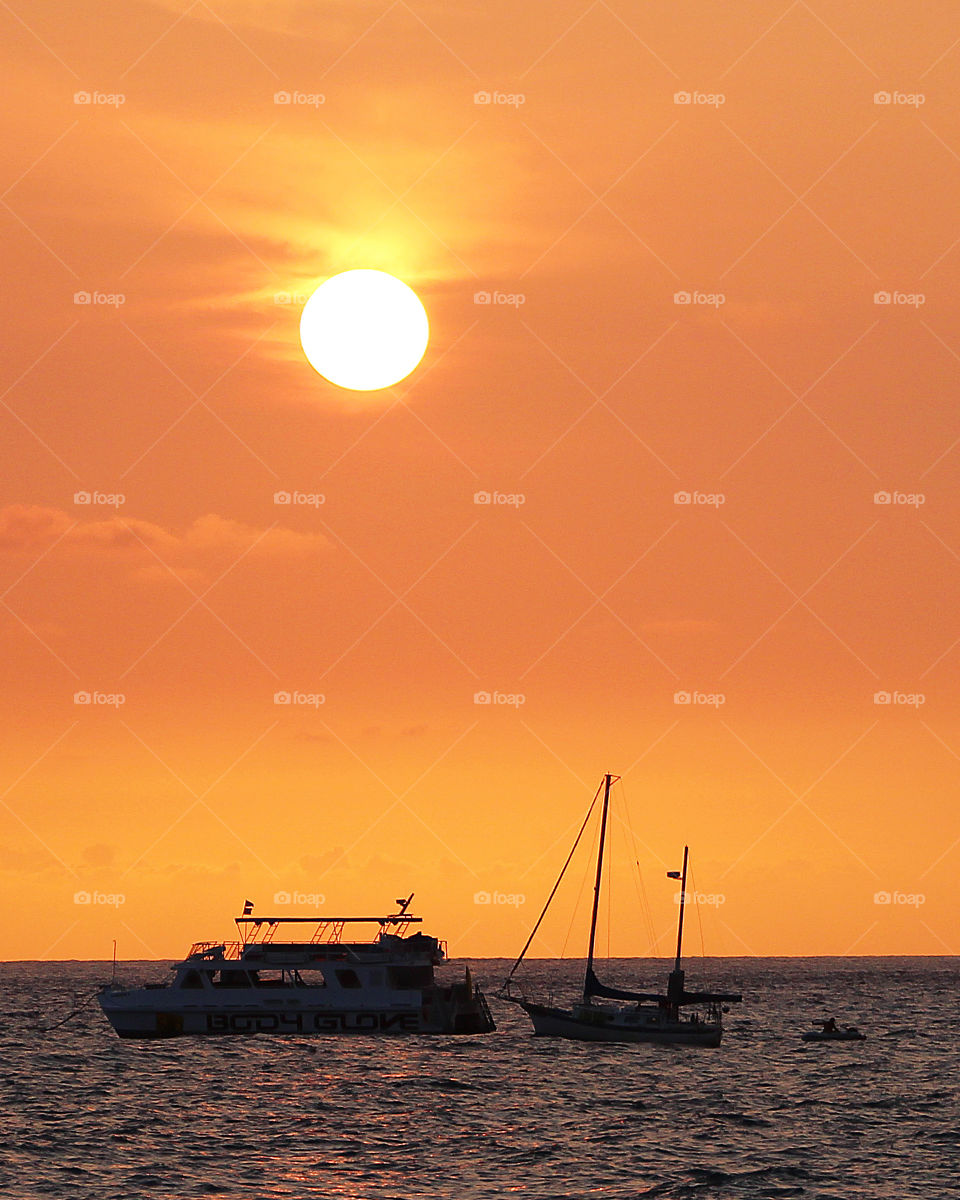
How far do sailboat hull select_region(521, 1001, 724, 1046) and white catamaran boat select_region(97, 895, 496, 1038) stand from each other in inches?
201

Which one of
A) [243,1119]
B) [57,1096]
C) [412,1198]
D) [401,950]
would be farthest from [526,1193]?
[401,950]

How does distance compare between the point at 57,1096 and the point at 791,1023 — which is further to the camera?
the point at 791,1023

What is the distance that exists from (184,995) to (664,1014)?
2878cm

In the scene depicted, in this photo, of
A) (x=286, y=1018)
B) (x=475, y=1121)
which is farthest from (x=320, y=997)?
(x=475, y=1121)

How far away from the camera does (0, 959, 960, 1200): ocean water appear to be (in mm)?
55312

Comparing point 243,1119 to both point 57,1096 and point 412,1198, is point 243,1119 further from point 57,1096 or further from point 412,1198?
point 412,1198

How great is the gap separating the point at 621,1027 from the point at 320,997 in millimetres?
18122

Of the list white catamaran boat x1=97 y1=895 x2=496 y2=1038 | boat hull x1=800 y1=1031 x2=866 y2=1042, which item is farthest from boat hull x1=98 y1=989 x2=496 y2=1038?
boat hull x1=800 y1=1031 x2=866 y2=1042

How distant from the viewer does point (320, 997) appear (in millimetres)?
99312

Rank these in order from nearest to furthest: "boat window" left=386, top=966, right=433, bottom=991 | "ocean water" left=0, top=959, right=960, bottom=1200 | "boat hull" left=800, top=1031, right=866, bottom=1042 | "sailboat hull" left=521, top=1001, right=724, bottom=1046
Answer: "ocean water" left=0, top=959, right=960, bottom=1200 < "boat window" left=386, top=966, right=433, bottom=991 < "sailboat hull" left=521, top=1001, right=724, bottom=1046 < "boat hull" left=800, top=1031, right=866, bottom=1042

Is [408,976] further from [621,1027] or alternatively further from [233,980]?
[621,1027]

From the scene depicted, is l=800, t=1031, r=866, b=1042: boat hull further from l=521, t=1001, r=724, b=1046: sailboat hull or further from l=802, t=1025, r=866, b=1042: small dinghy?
l=521, t=1001, r=724, b=1046: sailboat hull

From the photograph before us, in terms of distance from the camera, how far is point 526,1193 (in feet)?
173

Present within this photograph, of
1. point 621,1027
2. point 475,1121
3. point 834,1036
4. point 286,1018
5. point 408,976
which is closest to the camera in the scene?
point 475,1121
